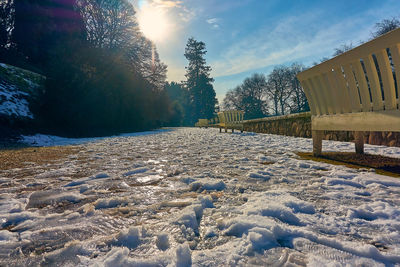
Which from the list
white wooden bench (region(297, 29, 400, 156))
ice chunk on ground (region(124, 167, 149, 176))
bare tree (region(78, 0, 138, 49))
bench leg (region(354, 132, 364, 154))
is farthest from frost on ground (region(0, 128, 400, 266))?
bare tree (region(78, 0, 138, 49))

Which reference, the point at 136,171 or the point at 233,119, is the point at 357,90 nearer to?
the point at 136,171

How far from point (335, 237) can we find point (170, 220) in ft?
2.92

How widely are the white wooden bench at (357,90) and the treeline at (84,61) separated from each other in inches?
436

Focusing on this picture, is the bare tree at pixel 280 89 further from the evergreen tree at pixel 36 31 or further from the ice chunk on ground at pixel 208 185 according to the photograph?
the ice chunk on ground at pixel 208 185

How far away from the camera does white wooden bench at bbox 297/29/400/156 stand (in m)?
1.93

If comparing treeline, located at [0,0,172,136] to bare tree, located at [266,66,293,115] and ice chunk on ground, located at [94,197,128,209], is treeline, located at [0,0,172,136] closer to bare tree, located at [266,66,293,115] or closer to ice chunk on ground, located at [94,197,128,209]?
ice chunk on ground, located at [94,197,128,209]

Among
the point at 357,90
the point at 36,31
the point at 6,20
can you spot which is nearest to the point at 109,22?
the point at 36,31

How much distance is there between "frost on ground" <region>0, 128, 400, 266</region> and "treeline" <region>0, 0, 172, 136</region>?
999 centimetres

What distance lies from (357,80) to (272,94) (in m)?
35.5

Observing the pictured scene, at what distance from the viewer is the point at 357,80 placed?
7.32 feet

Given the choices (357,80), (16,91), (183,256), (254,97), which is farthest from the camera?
(254,97)

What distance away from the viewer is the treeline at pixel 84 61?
10867 millimetres

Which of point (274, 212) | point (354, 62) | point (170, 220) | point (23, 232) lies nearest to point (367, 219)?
point (274, 212)

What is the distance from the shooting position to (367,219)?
1199 millimetres
